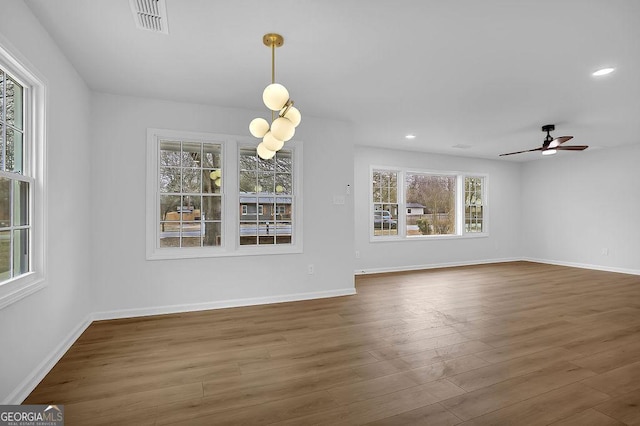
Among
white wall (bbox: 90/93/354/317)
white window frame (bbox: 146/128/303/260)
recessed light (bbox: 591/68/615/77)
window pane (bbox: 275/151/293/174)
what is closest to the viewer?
recessed light (bbox: 591/68/615/77)

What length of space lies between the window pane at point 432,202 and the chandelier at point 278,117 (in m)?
5.33

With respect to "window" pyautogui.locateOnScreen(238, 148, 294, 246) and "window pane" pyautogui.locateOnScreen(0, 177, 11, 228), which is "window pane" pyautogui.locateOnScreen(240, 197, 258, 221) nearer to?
"window" pyautogui.locateOnScreen(238, 148, 294, 246)

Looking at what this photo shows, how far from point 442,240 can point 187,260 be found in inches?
226

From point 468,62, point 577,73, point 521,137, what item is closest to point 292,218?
point 468,62

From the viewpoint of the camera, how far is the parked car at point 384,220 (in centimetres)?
703

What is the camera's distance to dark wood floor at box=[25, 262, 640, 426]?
2016 mm

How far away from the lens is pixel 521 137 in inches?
237

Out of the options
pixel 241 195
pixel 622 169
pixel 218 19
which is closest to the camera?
pixel 218 19

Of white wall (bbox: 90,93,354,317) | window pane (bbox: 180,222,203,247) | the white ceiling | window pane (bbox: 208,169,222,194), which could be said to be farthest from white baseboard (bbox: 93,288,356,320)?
the white ceiling

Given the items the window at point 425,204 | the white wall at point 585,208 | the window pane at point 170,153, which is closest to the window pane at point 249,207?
the window pane at point 170,153

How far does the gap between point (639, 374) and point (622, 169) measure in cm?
620

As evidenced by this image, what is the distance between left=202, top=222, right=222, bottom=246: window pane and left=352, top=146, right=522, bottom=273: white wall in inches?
126

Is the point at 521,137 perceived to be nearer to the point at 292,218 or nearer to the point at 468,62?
the point at 468,62

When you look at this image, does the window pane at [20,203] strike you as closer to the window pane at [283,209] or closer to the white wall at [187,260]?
the white wall at [187,260]
